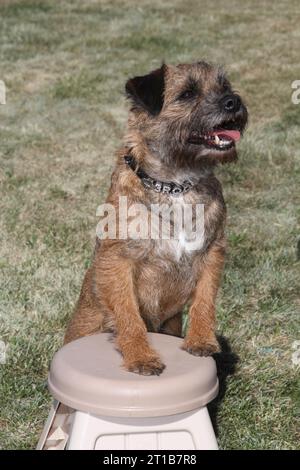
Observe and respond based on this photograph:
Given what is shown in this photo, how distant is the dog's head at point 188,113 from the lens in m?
3.61

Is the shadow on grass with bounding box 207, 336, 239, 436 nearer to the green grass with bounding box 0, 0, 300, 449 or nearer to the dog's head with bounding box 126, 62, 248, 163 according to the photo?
the green grass with bounding box 0, 0, 300, 449

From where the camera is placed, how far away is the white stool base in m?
2.94

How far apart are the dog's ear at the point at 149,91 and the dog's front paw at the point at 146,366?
1.32 meters

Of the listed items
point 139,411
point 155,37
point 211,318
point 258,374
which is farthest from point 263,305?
point 155,37

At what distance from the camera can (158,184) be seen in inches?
145

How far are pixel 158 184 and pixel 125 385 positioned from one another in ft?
3.83

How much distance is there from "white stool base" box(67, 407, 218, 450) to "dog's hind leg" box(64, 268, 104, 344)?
0.88 metres

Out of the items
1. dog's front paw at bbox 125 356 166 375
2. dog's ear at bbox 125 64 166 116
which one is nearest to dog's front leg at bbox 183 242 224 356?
dog's front paw at bbox 125 356 166 375

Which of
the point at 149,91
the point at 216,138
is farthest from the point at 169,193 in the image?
the point at 149,91

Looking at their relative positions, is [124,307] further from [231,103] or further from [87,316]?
[231,103]

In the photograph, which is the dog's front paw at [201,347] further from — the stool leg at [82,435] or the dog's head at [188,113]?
the dog's head at [188,113]

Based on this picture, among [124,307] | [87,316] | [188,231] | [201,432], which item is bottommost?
[87,316]

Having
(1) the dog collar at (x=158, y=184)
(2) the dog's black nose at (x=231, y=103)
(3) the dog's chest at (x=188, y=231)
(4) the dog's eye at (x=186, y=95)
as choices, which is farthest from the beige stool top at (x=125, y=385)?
(4) the dog's eye at (x=186, y=95)

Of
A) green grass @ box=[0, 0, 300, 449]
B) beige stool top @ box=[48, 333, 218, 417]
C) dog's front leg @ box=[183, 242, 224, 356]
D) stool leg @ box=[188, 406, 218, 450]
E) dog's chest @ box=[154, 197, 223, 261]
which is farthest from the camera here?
green grass @ box=[0, 0, 300, 449]
